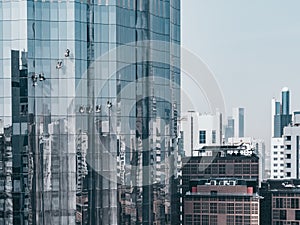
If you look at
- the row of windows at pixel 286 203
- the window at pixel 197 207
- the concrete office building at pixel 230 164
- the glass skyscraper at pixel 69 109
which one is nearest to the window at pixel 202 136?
the window at pixel 197 207

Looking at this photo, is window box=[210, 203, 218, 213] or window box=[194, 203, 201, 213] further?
window box=[210, 203, 218, 213]

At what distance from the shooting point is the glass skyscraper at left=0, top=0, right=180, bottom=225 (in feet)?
16.3

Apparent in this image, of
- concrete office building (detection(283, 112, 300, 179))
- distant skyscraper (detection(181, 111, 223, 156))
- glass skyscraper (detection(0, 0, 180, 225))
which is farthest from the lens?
concrete office building (detection(283, 112, 300, 179))

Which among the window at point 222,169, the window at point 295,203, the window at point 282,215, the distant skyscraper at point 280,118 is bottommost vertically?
the window at point 282,215

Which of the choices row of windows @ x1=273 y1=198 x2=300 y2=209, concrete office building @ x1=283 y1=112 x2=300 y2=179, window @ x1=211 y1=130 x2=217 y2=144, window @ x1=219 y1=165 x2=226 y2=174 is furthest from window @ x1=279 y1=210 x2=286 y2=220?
concrete office building @ x1=283 y1=112 x2=300 y2=179

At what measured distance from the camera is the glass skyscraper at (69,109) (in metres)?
4.98

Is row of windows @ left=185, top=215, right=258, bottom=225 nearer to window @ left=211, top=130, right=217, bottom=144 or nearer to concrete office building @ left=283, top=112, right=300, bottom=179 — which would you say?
window @ left=211, top=130, right=217, bottom=144

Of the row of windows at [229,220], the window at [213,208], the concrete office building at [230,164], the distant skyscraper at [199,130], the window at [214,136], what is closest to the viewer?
the distant skyscraper at [199,130]

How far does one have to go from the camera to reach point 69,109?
502cm

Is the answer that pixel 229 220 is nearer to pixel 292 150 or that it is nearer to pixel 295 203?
pixel 295 203

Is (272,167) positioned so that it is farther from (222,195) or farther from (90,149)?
(90,149)

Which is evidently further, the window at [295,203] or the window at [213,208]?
the window at [295,203]

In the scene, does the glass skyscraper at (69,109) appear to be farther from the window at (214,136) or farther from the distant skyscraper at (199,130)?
the window at (214,136)

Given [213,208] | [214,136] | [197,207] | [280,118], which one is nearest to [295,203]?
[213,208]
